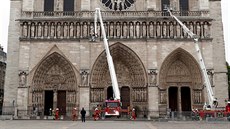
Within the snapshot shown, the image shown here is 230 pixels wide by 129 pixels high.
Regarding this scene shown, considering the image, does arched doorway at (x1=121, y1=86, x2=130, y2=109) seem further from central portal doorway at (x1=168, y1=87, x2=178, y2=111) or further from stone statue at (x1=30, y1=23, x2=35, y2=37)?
stone statue at (x1=30, y1=23, x2=35, y2=37)

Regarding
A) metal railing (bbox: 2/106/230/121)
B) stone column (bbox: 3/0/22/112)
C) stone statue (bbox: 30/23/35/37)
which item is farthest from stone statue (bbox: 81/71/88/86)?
stone column (bbox: 3/0/22/112)

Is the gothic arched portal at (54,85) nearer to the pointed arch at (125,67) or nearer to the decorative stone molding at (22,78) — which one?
the decorative stone molding at (22,78)

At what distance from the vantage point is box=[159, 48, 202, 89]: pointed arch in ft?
94.4

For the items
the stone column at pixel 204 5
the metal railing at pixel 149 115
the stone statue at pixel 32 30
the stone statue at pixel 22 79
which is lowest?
the metal railing at pixel 149 115

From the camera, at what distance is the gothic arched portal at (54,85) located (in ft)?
94.5

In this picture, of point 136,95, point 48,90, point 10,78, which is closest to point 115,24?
point 136,95

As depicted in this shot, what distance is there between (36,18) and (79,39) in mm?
4245

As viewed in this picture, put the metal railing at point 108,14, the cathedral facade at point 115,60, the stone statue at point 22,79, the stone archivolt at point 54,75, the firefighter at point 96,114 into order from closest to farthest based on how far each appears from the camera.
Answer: the firefighter at point 96,114 → the stone statue at point 22,79 → the cathedral facade at point 115,60 → the stone archivolt at point 54,75 → the metal railing at point 108,14

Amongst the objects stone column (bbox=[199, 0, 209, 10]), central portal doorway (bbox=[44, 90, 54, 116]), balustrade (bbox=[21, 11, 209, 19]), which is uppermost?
stone column (bbox=[199, 0, 209, 10])

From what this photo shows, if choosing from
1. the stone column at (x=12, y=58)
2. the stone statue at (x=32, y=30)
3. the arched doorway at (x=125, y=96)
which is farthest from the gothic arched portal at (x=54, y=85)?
the arched doorway at (x=125, y=96)

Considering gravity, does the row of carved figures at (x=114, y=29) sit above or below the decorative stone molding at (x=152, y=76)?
above

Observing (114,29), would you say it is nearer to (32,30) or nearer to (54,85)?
(32,30)

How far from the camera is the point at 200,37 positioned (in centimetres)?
2861

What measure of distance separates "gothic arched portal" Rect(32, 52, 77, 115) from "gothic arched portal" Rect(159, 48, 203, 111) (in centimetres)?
789
